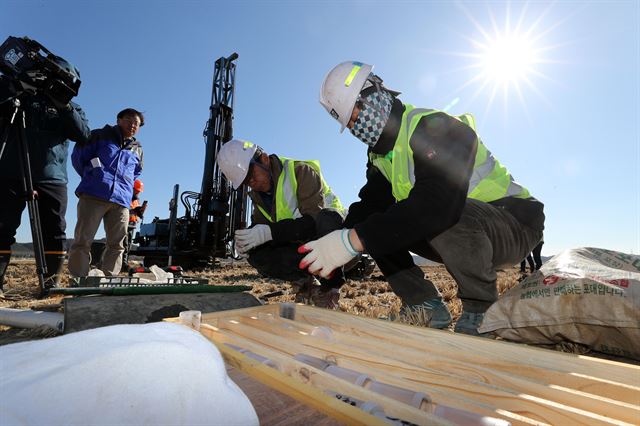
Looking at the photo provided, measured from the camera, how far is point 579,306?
4.71ft

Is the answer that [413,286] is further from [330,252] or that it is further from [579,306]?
[579,306]

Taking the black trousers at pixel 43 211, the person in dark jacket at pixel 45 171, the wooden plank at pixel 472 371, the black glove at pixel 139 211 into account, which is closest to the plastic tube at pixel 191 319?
the wooden plank at pixel 472 371

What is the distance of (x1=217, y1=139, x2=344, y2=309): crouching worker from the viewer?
9.67 feet

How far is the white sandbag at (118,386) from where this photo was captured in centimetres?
60

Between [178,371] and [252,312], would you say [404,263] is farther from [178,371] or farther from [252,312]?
[178,371]

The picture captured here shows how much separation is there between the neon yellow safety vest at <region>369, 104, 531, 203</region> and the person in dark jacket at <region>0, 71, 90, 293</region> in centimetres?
317

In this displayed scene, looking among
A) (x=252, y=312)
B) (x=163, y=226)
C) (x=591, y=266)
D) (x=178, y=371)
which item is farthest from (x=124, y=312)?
(x=163, y=226)

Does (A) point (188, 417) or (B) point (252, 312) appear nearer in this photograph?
(A) point (188, 417)

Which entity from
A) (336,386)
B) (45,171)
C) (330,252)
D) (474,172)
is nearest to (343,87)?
(474,172)

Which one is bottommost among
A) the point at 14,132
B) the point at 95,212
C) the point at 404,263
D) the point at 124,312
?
the point at 124,312

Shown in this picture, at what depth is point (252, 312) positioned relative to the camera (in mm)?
1816

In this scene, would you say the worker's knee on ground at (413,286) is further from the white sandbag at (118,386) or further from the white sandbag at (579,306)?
the white sandbag at (118,386)

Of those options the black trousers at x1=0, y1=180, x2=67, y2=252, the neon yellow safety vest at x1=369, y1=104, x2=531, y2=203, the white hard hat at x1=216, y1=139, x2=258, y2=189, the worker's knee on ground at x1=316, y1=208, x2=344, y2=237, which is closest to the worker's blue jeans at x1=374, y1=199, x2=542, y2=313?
the neon yellow safety vest at x1=369, y1=104, x2=531, y2=203

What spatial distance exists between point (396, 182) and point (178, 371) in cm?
167
